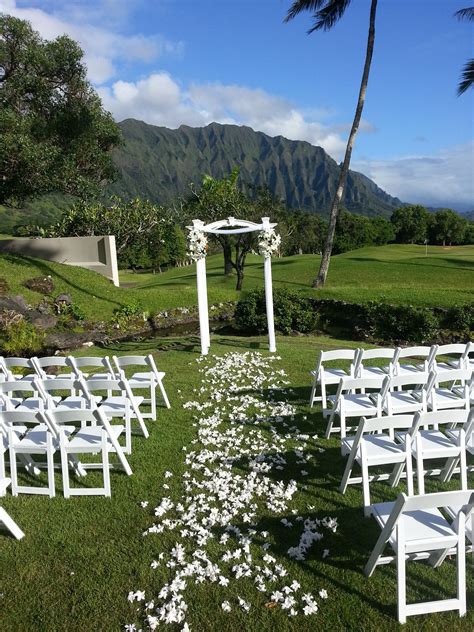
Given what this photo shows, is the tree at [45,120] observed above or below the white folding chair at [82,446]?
above

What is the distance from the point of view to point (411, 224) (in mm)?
69625

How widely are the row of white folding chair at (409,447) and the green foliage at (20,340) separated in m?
11.9

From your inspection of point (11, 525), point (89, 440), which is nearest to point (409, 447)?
point (89, 440)

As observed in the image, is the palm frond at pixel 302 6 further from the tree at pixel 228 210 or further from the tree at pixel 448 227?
the tree at pixel 448 227

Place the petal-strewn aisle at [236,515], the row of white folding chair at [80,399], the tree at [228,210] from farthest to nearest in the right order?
the tree at [228,210] < the row of white folding chair at [80,399] < the petal-strewn aisle at [236,515]

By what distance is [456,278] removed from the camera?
2455cm

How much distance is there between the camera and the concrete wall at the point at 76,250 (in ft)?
85.1

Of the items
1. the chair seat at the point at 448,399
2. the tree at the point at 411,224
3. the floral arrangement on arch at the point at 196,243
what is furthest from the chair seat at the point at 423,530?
the tree at the point at 411,224

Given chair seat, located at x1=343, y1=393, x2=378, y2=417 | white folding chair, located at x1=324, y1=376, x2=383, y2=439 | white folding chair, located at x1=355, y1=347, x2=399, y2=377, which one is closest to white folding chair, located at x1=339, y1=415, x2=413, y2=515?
white folding chair, located at x1=324, y1=376, x2=383, y2=439

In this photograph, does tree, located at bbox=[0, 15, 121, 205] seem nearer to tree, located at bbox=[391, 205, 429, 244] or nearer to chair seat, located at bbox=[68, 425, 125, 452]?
chair seat, located at bbox=[68, 425, 125, 452]

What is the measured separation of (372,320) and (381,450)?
12601mm

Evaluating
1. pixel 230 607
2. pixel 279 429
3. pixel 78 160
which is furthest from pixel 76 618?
pixel 78 160

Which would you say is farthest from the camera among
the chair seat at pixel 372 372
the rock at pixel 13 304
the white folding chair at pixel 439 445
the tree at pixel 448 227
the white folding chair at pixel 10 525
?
the tree at pixel 448 227

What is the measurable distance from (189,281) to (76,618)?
1258 inches
